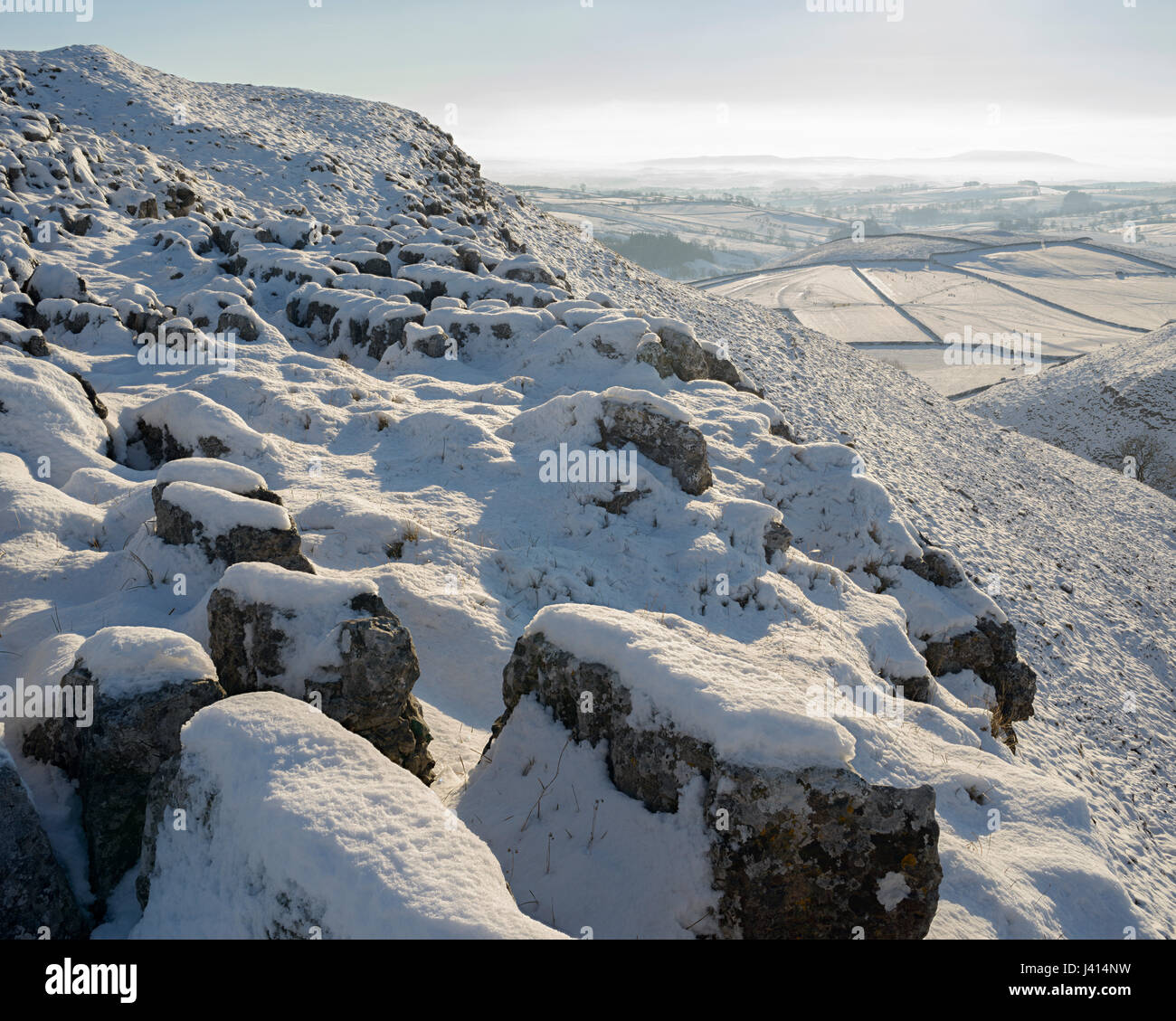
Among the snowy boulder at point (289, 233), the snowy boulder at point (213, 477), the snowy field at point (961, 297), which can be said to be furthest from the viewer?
the snowy field at point (961, 297)

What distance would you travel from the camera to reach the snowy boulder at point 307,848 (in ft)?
9.59

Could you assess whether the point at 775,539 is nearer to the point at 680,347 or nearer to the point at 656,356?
the point at 656,356

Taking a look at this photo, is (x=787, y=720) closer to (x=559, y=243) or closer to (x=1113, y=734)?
(x=1113, y=734)

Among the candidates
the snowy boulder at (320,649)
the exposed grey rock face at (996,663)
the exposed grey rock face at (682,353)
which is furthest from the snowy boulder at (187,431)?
the exposed grey rock face at (996,663)

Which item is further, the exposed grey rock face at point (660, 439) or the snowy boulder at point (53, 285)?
the snowy boulder at point (53, 285)

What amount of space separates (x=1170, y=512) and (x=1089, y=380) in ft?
79.6

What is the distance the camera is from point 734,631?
26.9 ft

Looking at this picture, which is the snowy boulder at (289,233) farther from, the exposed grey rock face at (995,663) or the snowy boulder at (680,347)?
the exposed grey rock face at (995,663)

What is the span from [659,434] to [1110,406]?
45154mm

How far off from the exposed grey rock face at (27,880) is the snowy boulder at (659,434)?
8510mm

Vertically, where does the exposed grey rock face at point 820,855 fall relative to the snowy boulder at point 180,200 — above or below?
below

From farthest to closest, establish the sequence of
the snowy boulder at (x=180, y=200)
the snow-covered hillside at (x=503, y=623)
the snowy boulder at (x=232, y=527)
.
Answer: the snowy boulder at (x=180, y=200) → the snowy boulder at (x=232, y=527) → the snow-covered hillside at (x=503, y=623)

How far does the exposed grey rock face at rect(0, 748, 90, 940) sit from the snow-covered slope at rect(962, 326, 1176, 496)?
43287 mm

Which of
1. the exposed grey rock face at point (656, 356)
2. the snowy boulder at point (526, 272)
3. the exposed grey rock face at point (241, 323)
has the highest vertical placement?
the snowy boulder at point (526, 272)
